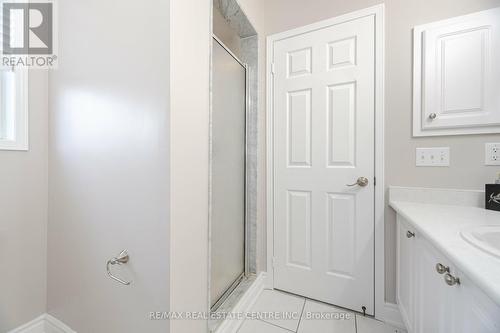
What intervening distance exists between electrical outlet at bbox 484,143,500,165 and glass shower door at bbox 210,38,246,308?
154cm

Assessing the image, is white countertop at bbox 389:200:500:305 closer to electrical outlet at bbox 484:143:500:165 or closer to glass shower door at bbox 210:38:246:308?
electrical outlet at bbox 484:143:500:165

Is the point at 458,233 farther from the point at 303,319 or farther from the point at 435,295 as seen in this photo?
the point at 303,319

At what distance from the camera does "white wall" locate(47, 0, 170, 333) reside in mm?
873

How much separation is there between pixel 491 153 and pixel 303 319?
5.05 feet

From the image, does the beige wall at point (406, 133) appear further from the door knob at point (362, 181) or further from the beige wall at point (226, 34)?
the beige wall at point (226, 34)

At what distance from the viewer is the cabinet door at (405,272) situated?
1070 mm

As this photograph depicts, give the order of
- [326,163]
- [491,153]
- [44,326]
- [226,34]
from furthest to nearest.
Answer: [226,34]
[326,163]
[44,326]
[491,153]

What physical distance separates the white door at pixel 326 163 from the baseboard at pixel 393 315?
10 centimetres

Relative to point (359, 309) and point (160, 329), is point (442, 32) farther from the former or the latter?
point (160, 329)

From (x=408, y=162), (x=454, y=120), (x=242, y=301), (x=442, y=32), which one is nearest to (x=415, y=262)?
(x=408, y=162)

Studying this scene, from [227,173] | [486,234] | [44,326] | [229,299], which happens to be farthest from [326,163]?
[44,326]

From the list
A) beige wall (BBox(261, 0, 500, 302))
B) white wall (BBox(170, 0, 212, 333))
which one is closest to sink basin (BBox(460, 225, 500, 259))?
beige wall (BBox(261, 0, 500, 302))

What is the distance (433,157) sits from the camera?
1287 millimetres

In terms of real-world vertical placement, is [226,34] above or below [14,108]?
above
